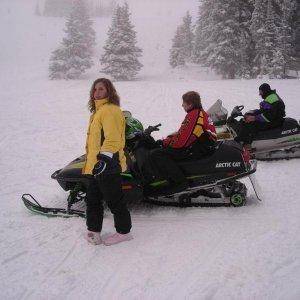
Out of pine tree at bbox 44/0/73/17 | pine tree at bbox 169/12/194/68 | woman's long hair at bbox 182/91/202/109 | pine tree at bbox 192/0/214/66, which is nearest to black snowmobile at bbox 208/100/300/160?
woman's long hair at bbox 182/91/202/109

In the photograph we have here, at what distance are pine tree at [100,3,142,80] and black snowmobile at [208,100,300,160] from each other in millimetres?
21663

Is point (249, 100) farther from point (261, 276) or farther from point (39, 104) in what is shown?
point (261, 276)

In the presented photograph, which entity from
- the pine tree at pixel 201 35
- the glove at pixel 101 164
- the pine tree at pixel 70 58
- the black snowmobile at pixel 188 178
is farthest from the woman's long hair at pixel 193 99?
the pine tree at pixel 201 35

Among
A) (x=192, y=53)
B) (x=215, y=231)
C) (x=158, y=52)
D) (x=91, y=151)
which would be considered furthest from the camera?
(x=158, y=52)

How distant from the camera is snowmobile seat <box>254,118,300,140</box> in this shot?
7871 millimetres

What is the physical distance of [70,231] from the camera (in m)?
4.81

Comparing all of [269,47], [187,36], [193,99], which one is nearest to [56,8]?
[187,36]

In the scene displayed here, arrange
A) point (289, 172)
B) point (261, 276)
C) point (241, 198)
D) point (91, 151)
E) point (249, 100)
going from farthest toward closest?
point (249, 100)
point (289, 172)
point (241, 198)
point (91, 151)
point (261, 276)

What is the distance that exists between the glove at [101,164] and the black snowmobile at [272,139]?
164 inches

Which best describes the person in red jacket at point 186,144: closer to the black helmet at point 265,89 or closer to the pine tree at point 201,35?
the black helmet at point 265,89

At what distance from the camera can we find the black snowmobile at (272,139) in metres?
7.86

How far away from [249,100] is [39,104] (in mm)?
8526

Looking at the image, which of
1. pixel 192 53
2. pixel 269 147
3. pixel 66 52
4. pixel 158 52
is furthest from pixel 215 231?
pixel 158 52

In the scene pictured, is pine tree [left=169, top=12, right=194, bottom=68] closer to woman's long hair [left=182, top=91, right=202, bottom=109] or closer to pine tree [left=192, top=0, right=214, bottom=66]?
pine tree [left=192, top=0, right=214, bottom=66]
